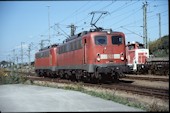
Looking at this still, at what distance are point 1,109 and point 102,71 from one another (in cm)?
1031

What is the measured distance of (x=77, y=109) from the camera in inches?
435

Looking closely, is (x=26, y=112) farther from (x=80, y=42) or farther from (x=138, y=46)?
(x=138, y=46)

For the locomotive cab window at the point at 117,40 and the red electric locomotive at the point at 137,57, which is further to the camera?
the red electric locomotive at the point at 137,57

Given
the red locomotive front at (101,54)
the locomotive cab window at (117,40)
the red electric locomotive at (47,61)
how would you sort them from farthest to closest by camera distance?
the red electric locomotive at (47,61) → the locomotive cab window at (117,40) → the red locomotive front at (101,54)

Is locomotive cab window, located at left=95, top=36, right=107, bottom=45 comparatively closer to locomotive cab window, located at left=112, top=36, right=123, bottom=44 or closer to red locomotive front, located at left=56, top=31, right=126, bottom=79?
red locomotive front, located at left=56, top=31, right=126, bottom=79

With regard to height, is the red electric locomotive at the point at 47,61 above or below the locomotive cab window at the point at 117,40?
below

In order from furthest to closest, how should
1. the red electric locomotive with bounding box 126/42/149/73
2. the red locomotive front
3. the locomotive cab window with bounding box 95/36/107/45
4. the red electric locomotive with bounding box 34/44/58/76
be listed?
the red electric locomotive with bounding box 34/44/58/76
the red electric locomotive with bounding box 126/42/149/73
the locomotive cab window with bounding box 95/36/107/45
the red locomotive front

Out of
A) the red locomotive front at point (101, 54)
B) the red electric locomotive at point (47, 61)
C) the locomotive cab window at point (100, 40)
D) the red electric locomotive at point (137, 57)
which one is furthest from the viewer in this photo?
the red electric locomotive at point (47, 61)

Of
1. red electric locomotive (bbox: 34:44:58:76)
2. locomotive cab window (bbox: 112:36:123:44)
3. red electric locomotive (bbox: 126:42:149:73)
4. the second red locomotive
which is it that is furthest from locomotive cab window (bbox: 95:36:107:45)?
red electric locomotive (bbox: 126:42:149:73)

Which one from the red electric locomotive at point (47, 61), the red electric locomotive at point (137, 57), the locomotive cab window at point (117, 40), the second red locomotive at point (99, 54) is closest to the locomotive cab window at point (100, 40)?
the second red locomotive at point (99, 54)

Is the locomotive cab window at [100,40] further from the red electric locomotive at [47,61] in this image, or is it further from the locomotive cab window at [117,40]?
the red electric locomotive at [47,61]

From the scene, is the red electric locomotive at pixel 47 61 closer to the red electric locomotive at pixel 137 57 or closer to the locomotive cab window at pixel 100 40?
the red electric locomotive at pixel 137 57

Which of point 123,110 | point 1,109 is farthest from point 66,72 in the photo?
point 123,110

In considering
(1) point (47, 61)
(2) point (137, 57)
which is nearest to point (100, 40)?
(2) point (137, 57)
